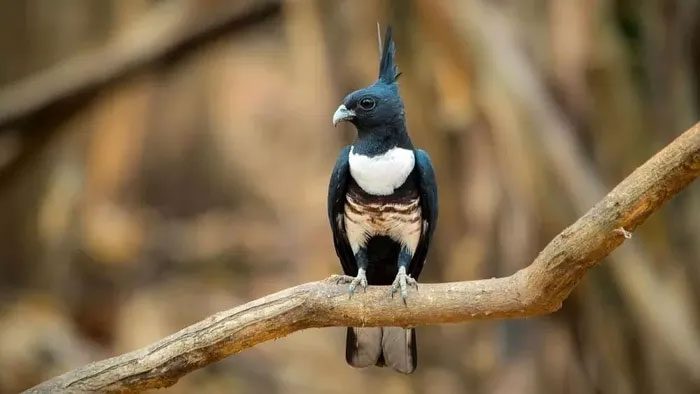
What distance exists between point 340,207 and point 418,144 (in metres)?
1.66

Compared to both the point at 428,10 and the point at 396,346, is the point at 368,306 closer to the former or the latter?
the point at 396,346

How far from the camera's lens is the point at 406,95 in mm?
4488

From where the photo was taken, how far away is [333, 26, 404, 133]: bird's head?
2.63 metres

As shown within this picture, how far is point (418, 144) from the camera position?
4465 mm

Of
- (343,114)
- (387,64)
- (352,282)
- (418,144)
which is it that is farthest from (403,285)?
(418,144)

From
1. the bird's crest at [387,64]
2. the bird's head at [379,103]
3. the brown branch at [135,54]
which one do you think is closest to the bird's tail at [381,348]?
the bird's head at [379,103]

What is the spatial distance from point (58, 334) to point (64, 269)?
81 centimetres

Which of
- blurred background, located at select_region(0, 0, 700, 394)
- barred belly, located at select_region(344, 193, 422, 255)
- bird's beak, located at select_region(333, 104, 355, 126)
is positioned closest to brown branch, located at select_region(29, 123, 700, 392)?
barred belly, located at select_region(344, 193, 422, 255)

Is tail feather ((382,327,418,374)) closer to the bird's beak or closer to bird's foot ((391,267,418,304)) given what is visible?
bird's foot ((391,267,418,304))

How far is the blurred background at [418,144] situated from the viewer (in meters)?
4.20

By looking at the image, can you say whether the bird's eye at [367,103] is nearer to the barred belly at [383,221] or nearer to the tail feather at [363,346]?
the barred belly at [383,221]

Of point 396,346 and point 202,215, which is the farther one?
point 202,215

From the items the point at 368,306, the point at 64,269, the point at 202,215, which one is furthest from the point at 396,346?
the point at 202,215

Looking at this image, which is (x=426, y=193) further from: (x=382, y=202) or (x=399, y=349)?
(x=399, y=349)
